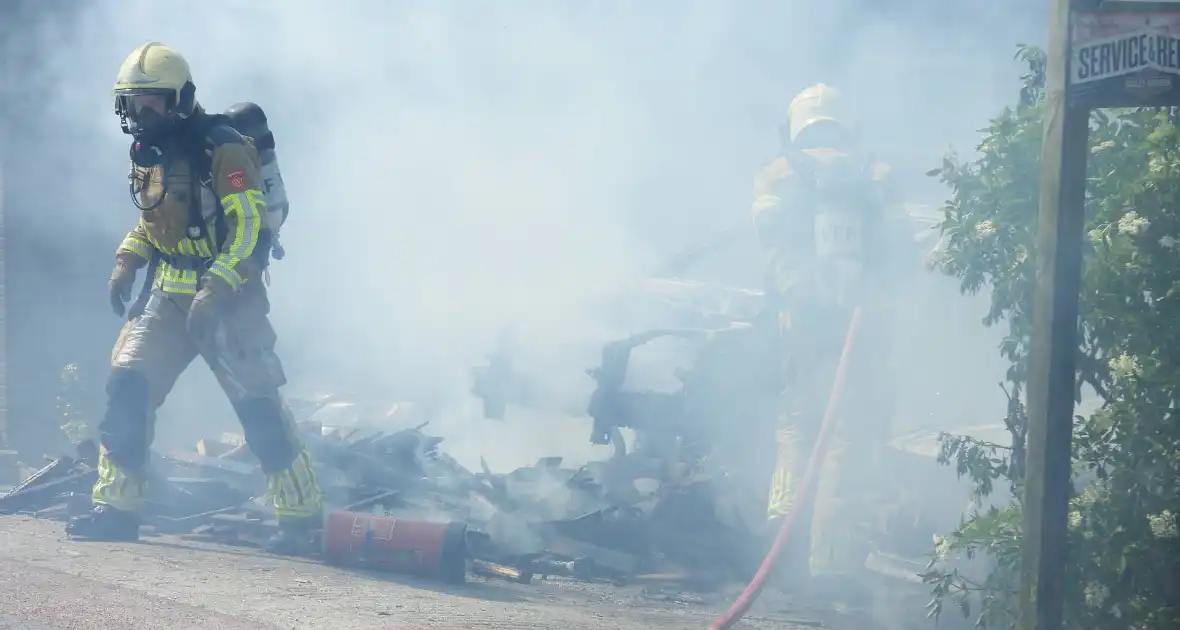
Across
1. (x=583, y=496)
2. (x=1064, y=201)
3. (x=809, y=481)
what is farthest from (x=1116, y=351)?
(x=583, y=496)

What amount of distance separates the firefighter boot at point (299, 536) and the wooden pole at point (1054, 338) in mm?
3275

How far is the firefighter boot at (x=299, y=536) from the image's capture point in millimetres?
5723

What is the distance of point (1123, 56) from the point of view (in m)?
3.41

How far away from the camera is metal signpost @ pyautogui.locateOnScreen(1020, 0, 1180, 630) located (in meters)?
3.41

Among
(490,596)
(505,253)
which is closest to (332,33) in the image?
(505,253)

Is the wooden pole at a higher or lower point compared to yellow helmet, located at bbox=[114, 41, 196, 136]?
lower

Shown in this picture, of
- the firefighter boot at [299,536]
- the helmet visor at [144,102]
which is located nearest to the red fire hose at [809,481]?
the firefighter boot at [299,536]

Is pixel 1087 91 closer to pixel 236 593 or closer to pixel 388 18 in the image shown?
pixel 236 593

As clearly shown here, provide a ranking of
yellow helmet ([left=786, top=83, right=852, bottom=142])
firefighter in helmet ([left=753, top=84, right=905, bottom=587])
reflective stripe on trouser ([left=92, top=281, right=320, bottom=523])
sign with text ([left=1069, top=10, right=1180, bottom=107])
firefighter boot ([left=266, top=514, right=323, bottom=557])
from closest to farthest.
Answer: sign with text ([left=1069, top=10, right=1180, bottom=107]), reflective stripe on trouser ([left=92, top=281, right=320, bottom=523]), firefighter boot ([left=266, top=514, right=323, bottom=557]), firefighter in helmet ([left=753, top=84, right=905, bottom=587]), yellow helmet ([left=786, top=83, right=852, bottom=142])

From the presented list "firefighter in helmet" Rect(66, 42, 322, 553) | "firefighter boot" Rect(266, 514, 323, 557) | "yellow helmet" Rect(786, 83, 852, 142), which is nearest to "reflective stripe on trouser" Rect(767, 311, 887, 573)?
"yellow helmet" Rect(786, 83, 852, 142)

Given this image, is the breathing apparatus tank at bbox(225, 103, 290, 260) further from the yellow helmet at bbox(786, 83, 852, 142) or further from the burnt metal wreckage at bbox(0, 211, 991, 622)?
the yellow helmet at bbox(786, 83, 852, 142)

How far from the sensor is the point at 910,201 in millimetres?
10586

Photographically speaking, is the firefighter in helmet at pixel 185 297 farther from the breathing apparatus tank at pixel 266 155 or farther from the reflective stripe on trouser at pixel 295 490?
the breathing apparatus tank at pixel 266 155

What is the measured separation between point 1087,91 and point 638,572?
12.1 feet
